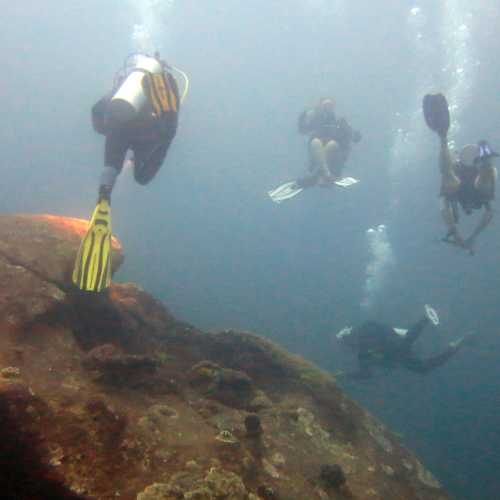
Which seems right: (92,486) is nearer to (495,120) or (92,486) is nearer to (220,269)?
(495,120)

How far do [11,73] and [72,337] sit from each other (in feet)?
294

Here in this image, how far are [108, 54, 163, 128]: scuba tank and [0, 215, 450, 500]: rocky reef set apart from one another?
1.52 metres

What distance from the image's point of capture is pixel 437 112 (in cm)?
687

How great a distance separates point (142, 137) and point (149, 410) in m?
2.82

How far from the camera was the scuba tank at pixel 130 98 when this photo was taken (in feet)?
14.7

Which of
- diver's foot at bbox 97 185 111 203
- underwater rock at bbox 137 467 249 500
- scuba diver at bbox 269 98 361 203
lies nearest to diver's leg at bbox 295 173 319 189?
scuba diver at bbox 269 98 361 203

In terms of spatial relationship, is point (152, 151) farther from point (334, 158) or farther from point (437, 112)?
point (334, 158)

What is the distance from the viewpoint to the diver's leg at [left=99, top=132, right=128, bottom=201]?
4.64m

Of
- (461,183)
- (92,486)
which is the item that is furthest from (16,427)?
(461,183)

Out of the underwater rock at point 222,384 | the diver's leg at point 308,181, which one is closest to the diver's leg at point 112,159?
the underwater rock at point 222,384

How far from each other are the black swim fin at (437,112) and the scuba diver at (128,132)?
13.3 feet

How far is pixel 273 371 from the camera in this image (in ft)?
19.3

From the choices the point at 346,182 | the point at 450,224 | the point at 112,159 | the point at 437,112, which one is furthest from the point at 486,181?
the point at 112,159

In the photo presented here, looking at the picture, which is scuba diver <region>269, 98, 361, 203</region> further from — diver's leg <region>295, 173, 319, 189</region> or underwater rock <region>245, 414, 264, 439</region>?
→ underwater rock <region>245, 414, 264, 439</region>
